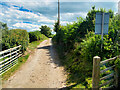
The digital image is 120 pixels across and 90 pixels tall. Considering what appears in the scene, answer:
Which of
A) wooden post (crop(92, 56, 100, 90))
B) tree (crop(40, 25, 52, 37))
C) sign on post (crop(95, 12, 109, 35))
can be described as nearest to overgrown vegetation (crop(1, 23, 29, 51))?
sign on post (crop(95, 12, 109, 35))

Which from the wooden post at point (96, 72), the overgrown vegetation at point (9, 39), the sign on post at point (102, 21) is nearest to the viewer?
the wooden post at point (96, 72)

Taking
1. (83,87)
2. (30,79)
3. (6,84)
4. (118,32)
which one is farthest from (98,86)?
(6,84)

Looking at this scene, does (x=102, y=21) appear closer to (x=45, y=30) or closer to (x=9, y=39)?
(x=9, y=39)

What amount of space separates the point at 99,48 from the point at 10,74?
5775 mm

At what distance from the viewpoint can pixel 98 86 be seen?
358 centimetres

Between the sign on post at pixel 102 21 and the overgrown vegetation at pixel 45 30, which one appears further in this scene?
the overgrown vegetation at pixel 45 30

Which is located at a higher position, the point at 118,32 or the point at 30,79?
the point at 118,32

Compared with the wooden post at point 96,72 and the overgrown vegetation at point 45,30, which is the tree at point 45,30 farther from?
the wooden post at point 96,72

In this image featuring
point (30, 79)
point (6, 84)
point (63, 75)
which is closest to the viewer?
point (6, 84)

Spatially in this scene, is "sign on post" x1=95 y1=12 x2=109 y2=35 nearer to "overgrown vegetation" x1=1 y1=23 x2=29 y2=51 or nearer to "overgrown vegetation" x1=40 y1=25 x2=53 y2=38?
"overgrown vegetation" x1=1 y1=23 x2=29 y2=51

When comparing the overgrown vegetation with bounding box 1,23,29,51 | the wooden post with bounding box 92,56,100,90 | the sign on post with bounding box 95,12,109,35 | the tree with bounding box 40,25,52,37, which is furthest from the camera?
the tree with bounding box 40,25,52,37

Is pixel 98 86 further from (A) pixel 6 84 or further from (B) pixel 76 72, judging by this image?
(A) pixel 6 84

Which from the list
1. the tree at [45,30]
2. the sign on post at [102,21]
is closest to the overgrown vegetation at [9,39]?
the sign on post at [102,21]

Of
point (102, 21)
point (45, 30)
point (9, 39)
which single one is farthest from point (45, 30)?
point (102, 21)
